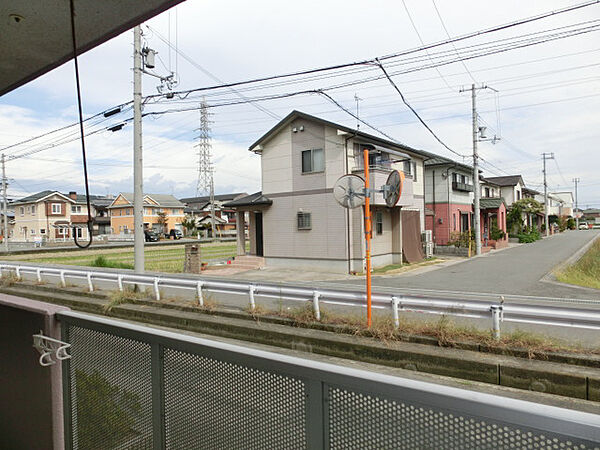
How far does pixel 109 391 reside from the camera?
260 centimetres

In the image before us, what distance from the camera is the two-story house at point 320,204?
1853 cm

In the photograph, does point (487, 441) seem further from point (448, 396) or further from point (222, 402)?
point (222, 402)

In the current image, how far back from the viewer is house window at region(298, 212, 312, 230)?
19667mm

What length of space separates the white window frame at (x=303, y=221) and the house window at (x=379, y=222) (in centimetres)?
341

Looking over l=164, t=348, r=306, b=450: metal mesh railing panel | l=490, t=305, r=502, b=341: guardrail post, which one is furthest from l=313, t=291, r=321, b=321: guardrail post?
l=164, t=348, r=306, b=450: metal mesh railing panel

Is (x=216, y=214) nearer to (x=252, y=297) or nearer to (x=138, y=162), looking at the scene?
(x=138, y=162)

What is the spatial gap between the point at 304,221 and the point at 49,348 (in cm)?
1735

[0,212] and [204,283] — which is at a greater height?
[0,212]

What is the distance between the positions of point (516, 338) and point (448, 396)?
18.7 ft

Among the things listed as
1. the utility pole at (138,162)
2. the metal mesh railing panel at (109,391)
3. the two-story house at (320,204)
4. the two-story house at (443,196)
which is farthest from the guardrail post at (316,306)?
the two-story house at (443,196)

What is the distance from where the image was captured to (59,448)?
106 inches

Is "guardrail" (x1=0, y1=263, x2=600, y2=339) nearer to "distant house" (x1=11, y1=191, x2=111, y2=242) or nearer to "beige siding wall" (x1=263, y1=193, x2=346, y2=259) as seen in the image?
"beige siding wall" (x1=263, y1=193, x2=346, y2=259)

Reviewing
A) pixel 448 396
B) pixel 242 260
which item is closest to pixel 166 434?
pixel 448 396

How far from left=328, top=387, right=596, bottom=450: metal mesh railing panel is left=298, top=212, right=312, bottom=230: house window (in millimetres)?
17981
